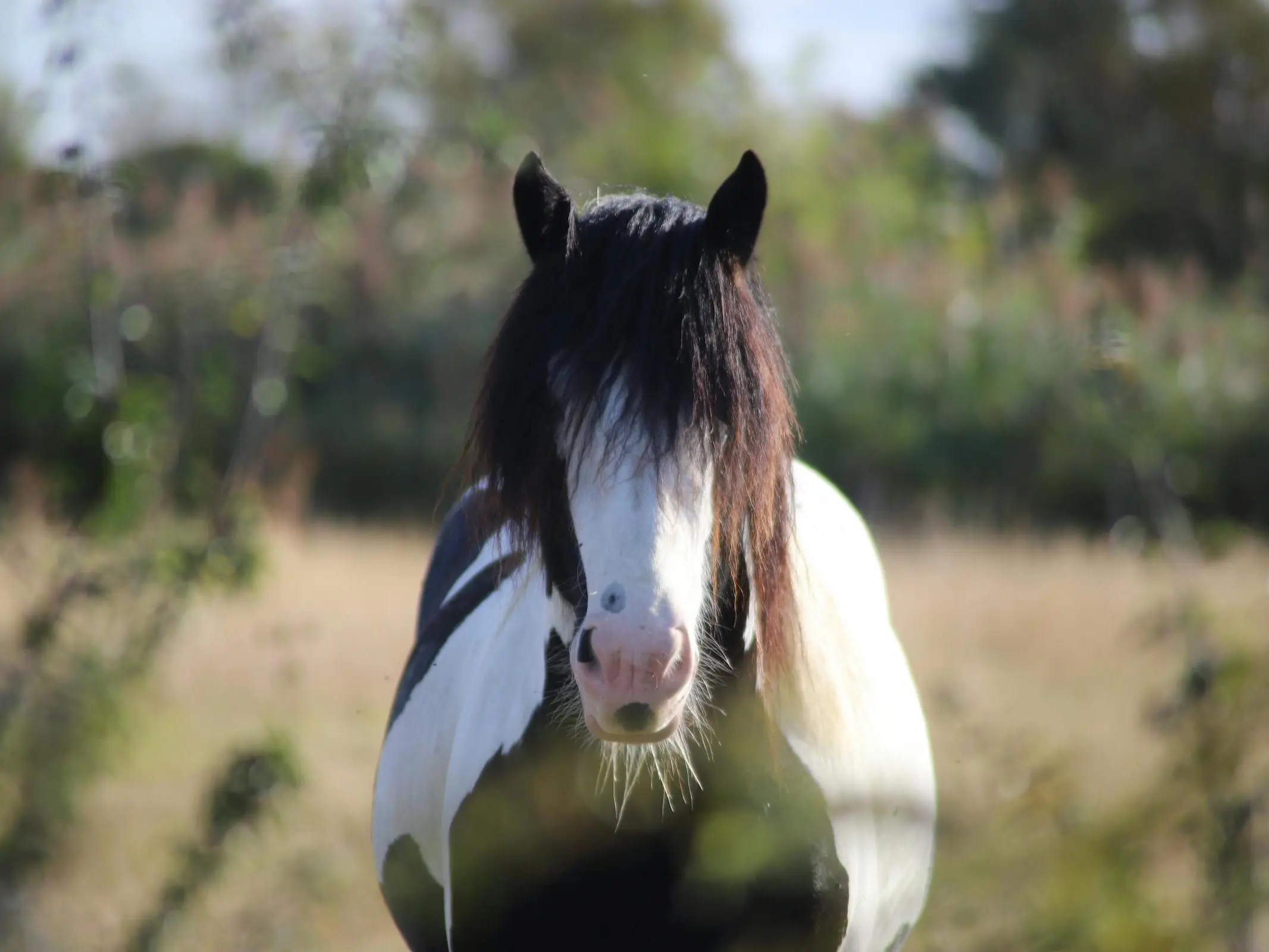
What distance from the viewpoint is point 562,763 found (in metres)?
2.20

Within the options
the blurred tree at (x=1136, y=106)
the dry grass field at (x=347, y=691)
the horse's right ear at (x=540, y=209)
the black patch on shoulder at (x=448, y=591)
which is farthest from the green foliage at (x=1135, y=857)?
the blurred tree at (x=1136, y=106)

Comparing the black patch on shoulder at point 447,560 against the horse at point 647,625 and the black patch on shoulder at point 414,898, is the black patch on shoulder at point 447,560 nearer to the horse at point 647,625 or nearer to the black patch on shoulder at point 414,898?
the black patch on shoulder at point 414,898

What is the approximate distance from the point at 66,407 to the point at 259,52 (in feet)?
A: 4.81

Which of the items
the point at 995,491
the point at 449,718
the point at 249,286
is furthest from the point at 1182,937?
the point at 995,491

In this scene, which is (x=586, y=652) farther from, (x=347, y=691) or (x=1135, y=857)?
(x=347, y=691)

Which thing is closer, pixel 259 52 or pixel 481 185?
pixel 259 52

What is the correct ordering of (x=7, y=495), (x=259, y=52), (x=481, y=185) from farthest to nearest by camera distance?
(x=481, y=185), (x=7, y=495), (x=259, y=52)

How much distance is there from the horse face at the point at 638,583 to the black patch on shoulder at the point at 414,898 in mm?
1049

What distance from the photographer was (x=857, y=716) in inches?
101

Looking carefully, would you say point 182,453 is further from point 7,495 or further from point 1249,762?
point 7,495

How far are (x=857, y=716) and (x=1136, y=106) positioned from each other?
2678 cm

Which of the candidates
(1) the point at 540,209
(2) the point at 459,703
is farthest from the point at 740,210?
(2) the point at 459,703

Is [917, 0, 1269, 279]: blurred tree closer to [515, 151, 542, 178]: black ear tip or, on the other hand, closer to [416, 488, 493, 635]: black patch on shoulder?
[416, 488, 493, 635]: black patch on shoulder

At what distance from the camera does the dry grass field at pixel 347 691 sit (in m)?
4.45
